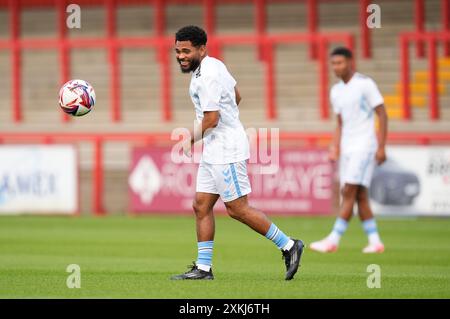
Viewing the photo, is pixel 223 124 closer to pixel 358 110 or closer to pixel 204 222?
pixel 204 222

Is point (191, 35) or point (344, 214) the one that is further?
point (344, 214)

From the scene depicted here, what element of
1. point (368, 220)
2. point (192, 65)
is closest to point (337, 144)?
point (368, 220)

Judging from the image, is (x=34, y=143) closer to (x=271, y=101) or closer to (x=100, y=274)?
(x=271, y=101)

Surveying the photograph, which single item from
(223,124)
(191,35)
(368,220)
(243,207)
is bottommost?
(368,220)

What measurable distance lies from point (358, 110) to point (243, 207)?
13.0 ft

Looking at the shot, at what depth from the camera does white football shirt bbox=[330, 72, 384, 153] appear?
46.5ft

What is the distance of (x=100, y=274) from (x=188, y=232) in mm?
6516

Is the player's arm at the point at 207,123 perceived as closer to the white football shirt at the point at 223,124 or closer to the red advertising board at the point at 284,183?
the white football shirt at the point at 223,124

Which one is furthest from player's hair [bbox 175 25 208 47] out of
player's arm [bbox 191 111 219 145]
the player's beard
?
player's arm [bbox 191 111 219 145]

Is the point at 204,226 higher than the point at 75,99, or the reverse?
the point at 75,99

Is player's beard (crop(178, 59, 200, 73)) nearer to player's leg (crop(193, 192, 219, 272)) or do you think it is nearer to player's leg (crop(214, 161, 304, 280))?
player's leg (crop(214, 161, 304, 280))

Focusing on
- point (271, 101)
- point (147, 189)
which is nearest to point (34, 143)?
point (147, 189)

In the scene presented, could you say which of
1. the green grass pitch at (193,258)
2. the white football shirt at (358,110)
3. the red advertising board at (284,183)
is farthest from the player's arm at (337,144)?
the red advertising board at (284,183)

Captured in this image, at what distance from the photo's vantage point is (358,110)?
14203 millimetres
